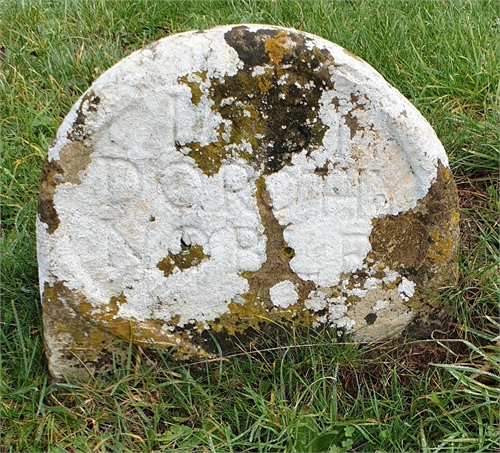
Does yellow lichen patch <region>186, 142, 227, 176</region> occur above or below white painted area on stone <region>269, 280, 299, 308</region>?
above

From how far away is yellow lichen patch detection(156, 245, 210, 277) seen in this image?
6.66 ft

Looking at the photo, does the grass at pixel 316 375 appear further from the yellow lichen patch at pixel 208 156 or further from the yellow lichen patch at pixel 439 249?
the yellow lichen patch at pixel 208 156

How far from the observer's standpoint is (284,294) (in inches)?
81.9

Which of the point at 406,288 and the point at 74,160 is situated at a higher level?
the point at 74,160

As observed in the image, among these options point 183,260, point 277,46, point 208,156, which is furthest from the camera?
point 183,260

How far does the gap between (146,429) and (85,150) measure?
856 millimetres

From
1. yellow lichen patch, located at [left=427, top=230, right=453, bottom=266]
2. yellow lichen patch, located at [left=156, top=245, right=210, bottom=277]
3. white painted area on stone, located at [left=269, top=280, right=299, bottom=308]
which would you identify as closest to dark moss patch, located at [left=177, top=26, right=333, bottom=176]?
yellow lichen patch, located at [left=156, top=245, right=210, bottom=277]

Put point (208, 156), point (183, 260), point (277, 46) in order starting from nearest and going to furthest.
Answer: point (277, 46) < point (208, 156) < point (183, 260)

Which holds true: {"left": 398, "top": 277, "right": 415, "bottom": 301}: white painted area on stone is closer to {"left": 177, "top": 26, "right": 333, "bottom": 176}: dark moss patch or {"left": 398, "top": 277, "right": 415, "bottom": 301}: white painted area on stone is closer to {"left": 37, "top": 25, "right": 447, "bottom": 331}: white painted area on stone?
{"left": 37, "top": 25, "right": 447, "bottom": 331}: white painted area on stone

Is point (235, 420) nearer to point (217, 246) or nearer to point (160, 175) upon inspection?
point (217, 246)

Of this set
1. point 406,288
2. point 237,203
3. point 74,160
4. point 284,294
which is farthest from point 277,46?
point 406,288

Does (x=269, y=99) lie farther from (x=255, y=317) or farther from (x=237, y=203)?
(x=255, y=317)

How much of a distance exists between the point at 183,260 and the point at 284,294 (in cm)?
34

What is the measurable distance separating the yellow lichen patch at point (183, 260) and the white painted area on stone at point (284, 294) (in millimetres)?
240
